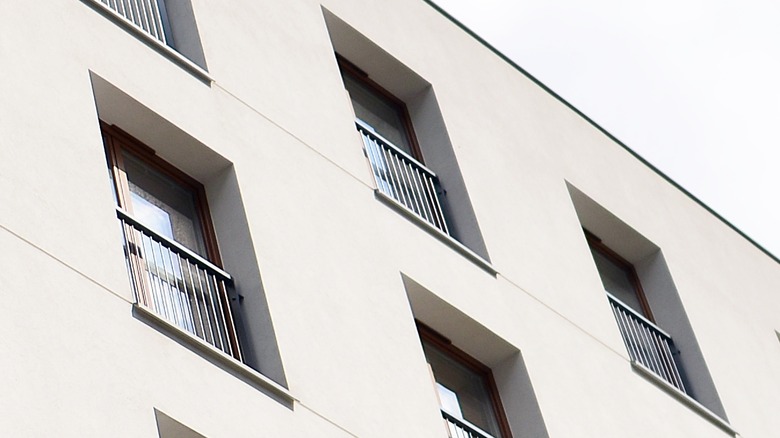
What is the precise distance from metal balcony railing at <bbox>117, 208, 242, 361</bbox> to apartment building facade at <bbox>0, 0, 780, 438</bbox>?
0.07 ft

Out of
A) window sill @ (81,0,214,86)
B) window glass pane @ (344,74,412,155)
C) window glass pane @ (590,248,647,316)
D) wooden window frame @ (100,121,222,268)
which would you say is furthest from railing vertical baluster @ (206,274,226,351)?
window glass pane @ (590,248,647,316)

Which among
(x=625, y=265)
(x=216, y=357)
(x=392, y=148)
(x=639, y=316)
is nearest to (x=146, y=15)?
(x=392, y=148)

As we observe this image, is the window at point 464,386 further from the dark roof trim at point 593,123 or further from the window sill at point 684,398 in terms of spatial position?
the dark roof trim at point 593,123

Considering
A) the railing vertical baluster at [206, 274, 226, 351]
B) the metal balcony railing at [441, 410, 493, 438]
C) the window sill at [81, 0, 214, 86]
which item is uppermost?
the window sill at [81, 0, 214, 86]

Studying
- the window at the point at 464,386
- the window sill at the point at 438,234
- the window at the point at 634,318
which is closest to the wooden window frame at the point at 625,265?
the window at the point at 634,318

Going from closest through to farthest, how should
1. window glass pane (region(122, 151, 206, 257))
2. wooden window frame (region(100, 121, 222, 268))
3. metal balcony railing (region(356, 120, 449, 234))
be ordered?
wooden window frame (region(100, 121, 222, 268)) → window glass pane (region(122, 151, 206, 257)) → metal balcony railing (region(356, 120, 449, 234))

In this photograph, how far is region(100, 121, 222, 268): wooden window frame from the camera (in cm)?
1218

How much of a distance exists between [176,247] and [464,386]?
3.41 m

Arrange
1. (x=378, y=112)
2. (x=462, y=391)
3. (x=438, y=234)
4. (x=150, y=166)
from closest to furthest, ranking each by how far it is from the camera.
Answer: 1. (x=150, y=166)
2. (x=462, y=391)
3. (x=438, y=234)
4. (x=378, y=112)

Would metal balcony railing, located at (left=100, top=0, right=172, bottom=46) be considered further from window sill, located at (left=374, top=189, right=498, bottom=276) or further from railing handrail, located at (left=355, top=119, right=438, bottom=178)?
window sill, located at (left=374, top=189, right=498, bottom=276)

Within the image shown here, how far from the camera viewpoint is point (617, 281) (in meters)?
18.3

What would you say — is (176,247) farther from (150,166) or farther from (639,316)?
(639,316)

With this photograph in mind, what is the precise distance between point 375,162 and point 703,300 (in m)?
5.03

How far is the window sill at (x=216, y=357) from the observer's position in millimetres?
10695
